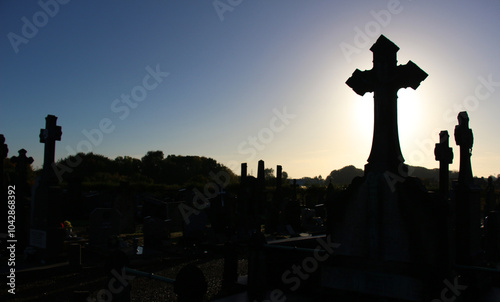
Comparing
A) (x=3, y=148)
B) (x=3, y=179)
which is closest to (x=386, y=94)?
(x=3, y=148)

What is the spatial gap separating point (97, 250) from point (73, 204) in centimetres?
1426

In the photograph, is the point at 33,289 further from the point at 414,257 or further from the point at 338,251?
the point at 414,257

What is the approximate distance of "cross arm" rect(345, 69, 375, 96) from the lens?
4961 mm

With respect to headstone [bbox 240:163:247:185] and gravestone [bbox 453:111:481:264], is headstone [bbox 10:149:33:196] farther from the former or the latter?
gravestone [bbox 453:111:481:264]

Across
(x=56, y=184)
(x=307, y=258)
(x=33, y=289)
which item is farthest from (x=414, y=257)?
(x=56, y=184)

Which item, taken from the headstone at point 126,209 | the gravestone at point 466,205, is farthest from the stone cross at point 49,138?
the gravestone at point 466,205

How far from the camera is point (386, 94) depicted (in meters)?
4.83

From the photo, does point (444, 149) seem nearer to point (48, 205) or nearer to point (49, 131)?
point (48, 205)

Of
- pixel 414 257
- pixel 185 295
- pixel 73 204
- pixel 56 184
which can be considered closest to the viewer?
pixel 185 295

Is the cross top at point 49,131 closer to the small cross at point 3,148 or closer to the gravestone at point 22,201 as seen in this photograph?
the gravestone at point 22,201

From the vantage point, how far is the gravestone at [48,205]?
944 cm

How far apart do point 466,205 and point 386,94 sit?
12.5 ft

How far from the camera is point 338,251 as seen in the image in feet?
15.9

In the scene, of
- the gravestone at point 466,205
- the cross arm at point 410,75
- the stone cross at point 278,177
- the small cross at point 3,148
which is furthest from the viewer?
the stone cross at point 278,177
